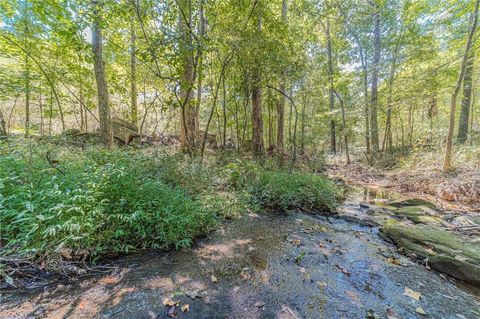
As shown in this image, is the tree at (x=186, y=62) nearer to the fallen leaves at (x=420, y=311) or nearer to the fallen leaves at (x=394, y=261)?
the fallen leaves at (x=394, y=261)

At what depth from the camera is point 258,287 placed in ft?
8.02

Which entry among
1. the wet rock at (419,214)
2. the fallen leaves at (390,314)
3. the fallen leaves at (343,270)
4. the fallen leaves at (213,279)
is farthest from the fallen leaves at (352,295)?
the wet rock at (419,214)

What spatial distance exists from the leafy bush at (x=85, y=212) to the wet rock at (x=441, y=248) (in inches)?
128

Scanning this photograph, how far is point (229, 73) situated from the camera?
9180 millimetres

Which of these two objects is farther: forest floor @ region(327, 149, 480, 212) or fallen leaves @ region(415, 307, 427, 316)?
forest floor @ region(327, 149, 480, 212)

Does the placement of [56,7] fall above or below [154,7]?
below

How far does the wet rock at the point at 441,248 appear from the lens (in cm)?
284

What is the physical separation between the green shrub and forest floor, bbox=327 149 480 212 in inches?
125

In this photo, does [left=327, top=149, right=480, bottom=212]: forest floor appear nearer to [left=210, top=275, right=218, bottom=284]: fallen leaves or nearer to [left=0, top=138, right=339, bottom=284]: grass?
[left=0, top=138, right=339, bottom=284]: grass

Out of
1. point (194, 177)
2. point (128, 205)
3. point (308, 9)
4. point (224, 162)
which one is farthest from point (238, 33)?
point (308, 9)

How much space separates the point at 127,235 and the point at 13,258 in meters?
1.07

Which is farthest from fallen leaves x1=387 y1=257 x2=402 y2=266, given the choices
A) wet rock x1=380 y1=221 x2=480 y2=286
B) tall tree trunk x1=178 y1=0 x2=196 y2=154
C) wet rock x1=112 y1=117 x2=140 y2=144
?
wet rock x1=112 y1=117 x2=140 y2=144

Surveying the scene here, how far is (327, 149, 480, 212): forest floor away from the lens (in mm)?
5729

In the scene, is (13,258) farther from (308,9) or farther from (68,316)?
(308,9)
